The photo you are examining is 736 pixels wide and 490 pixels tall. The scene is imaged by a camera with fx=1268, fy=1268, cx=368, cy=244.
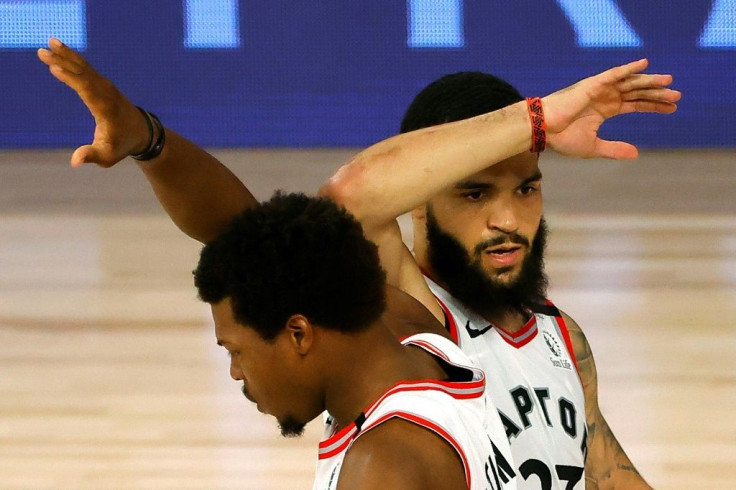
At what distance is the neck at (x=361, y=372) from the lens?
4.94 ft

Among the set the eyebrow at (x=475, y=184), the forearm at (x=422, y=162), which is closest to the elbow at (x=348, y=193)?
the forearm at (x=422, y=162)

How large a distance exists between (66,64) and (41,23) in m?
6.51

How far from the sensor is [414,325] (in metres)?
1.82

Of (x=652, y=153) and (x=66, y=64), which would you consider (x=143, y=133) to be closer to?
(x=66, y=64)

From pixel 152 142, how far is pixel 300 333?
1.77 feet

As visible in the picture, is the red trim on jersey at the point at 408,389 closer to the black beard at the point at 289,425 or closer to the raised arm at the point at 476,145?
the black beard at the point at 289,425

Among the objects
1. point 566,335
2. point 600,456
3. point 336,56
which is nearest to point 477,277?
point 566,335

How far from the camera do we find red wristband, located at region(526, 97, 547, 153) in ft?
6.21

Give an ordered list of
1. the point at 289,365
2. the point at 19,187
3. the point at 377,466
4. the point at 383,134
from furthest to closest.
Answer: the point at 383,134 < the point at 19,187 < the point at 289,365 < the point at 377,466

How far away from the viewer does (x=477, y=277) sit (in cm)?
215

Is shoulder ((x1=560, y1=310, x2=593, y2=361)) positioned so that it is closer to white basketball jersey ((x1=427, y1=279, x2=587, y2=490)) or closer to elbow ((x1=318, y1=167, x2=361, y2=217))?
white basketball jersey ((x1=427, y1=279, x2=587, y2=490))

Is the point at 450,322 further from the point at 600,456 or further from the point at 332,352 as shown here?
the point at 332,352

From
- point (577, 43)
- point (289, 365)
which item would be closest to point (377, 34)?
point (577, 43)

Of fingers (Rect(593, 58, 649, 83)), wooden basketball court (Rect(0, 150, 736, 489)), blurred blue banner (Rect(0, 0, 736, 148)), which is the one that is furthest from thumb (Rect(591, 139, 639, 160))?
blurred blue banner (Rect(0, 0, 736, 148))
